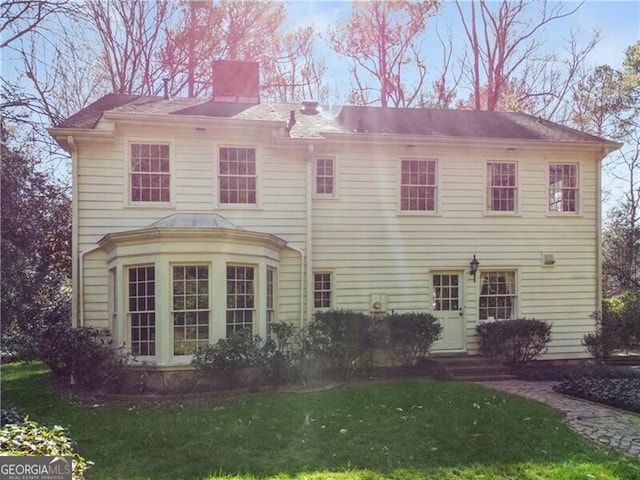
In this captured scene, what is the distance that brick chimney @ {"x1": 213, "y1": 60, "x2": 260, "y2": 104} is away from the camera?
503 inches

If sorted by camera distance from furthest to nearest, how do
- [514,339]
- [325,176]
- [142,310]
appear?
[325,176] < [514,339] < [142,310]

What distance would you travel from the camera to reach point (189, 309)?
8.69 m

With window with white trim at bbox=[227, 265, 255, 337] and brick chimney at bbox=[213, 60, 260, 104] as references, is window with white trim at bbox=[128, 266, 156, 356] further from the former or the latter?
brick chimney at bbox=[213, 60, 260, 104]

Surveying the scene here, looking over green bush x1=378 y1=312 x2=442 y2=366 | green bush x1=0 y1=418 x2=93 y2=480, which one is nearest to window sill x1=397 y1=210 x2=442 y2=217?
green bush x1=378 y1=312 x2=442 y2=366

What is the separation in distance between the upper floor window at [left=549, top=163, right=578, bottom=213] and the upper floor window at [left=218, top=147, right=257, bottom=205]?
7732 millimetres

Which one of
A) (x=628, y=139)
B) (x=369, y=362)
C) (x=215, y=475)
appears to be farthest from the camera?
(x=628, y=139)

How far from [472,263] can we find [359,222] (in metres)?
2.97

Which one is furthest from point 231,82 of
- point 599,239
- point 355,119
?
point 599,239

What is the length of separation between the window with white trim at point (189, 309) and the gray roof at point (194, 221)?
2.73ft

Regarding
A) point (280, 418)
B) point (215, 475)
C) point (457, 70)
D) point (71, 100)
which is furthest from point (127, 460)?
point (457, 70)

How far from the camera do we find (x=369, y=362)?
10328 mm

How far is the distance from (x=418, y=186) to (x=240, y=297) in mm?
5241

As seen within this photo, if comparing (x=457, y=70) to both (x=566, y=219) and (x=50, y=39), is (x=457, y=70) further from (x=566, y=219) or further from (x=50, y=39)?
(x=50, y=39)

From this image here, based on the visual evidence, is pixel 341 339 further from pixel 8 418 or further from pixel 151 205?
pixel 8 418
